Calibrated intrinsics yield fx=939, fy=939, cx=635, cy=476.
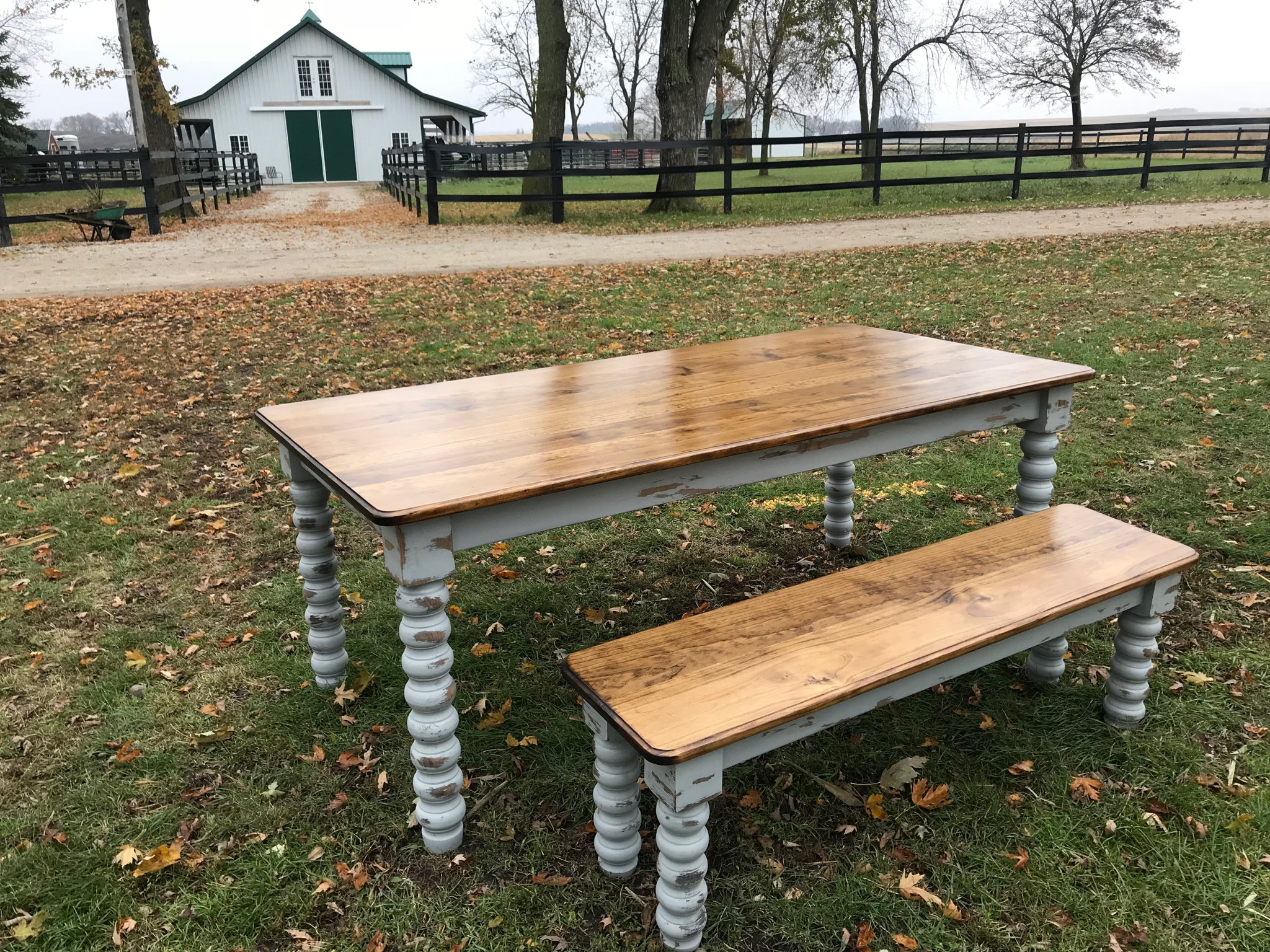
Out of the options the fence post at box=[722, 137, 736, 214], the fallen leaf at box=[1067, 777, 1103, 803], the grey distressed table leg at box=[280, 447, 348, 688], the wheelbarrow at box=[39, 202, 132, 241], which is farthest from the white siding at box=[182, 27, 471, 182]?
the fallen leaf at box=[1067, 777, 1103, 803]

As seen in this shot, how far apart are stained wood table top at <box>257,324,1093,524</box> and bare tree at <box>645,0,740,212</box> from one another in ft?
50.4

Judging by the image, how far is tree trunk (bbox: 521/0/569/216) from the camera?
731 inches

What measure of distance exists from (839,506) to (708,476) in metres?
1.90

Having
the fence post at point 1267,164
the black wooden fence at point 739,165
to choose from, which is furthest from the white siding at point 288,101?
the fence post at point 1267,164

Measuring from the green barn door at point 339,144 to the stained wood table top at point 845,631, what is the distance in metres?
40.1

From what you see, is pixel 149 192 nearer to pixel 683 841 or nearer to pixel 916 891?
pixel 683 841

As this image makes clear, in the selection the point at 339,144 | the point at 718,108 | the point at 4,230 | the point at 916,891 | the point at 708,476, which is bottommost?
the point at 916,891

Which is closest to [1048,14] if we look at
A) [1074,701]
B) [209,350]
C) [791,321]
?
[791,321]

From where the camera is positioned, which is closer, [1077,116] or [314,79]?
[1077,116]

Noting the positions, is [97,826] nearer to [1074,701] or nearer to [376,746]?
[376,746]

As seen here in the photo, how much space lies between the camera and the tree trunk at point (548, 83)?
18.6 meters

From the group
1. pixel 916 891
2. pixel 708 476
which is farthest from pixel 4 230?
pixel 916 891

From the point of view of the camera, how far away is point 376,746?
9.93 feet

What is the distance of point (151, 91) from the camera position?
18781 mm
